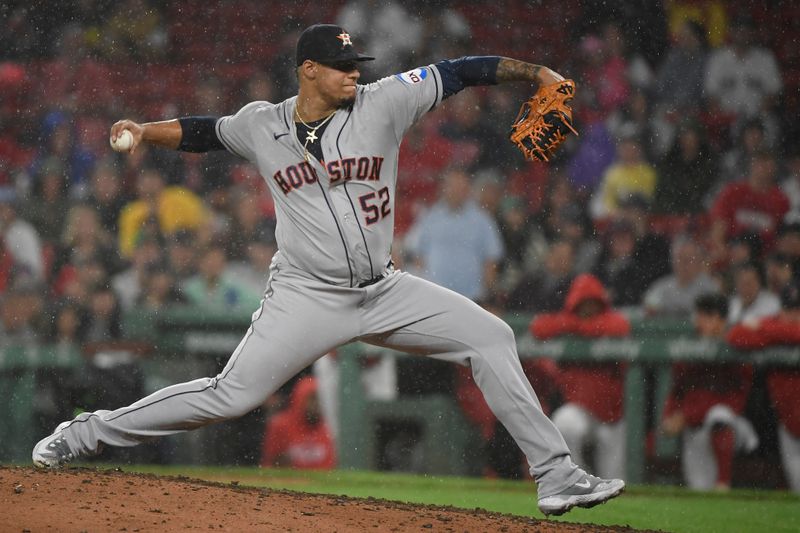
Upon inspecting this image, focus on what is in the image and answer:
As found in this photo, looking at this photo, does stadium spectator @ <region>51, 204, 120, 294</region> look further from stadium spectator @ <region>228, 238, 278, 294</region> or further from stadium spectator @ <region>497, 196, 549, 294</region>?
stadium spectator @ <region>497, 196, 549, 294</region>

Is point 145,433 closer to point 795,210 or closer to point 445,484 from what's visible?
point 445,484

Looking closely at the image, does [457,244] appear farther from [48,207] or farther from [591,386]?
[48,207]

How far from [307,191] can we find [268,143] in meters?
0.25

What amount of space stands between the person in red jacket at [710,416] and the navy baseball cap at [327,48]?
3.39m

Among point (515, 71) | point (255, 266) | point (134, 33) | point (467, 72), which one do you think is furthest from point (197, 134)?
point (134, 33)

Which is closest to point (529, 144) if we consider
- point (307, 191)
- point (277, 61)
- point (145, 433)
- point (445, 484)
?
point (307, 191)

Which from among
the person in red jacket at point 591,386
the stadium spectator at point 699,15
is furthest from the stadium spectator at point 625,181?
the person in red jacket at point 591,386

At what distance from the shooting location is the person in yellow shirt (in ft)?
30.7

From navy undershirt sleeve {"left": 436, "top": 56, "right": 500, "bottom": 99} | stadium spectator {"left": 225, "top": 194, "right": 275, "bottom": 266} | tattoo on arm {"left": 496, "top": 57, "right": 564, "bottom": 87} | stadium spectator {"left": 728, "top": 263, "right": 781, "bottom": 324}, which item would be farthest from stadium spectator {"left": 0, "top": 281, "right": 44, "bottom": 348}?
tattoo on arm {"left": 496, "top": 57, "right": 564, "bottom": 87}

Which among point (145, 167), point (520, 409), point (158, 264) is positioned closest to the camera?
point (520, 409)

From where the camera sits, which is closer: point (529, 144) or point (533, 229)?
point (529, 144)

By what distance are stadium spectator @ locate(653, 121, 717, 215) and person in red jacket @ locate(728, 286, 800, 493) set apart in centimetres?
245

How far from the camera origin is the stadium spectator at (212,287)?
27.1 feet

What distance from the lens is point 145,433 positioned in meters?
4.45
